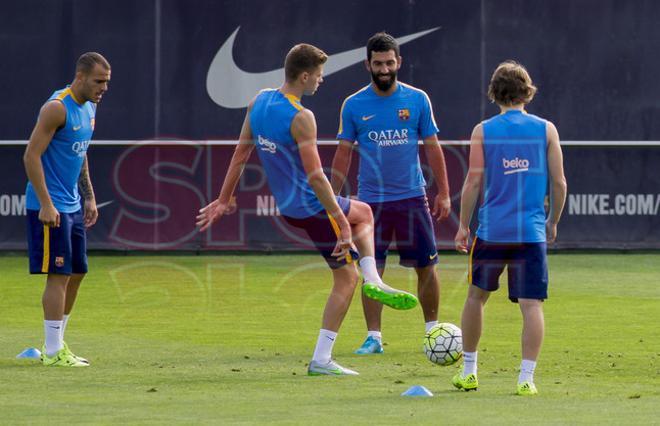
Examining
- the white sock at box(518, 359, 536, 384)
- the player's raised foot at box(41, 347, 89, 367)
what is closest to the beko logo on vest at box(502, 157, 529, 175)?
the white sock at box(518, 359, 536, 384)

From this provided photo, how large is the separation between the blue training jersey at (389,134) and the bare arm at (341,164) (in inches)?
2.7

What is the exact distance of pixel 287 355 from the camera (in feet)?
34.8

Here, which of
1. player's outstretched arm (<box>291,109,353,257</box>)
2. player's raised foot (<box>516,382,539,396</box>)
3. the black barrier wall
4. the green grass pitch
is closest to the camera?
the green grass pitch

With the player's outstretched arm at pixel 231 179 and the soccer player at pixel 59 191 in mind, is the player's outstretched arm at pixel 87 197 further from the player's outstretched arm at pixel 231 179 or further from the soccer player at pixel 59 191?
the player's outstretched arm at pixel 231 179

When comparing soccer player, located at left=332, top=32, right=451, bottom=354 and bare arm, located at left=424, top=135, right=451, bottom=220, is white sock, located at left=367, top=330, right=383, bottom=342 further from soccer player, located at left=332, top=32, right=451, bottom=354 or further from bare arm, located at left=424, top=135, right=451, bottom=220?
bare arm, located at left=424, top=135, right=451, bottom=220

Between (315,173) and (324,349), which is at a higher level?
(315,173)

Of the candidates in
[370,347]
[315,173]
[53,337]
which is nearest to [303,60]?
[315,173]

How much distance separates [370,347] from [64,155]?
8.83ft

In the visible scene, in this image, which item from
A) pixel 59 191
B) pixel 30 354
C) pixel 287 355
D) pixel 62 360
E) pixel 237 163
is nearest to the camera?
pixel 237 163

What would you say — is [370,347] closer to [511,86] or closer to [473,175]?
[473,175]

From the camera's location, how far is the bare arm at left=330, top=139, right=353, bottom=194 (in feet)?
35.8

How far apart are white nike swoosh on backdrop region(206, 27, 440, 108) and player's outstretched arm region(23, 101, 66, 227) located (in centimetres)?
998

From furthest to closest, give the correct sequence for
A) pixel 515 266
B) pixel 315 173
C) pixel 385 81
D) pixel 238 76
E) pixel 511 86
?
pixel 238 76 → pixel 385 81 → pixel 315 173 → pixel 515 266 → pixel 511 86

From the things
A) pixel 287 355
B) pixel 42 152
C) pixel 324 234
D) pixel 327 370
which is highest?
pixel 42 152
